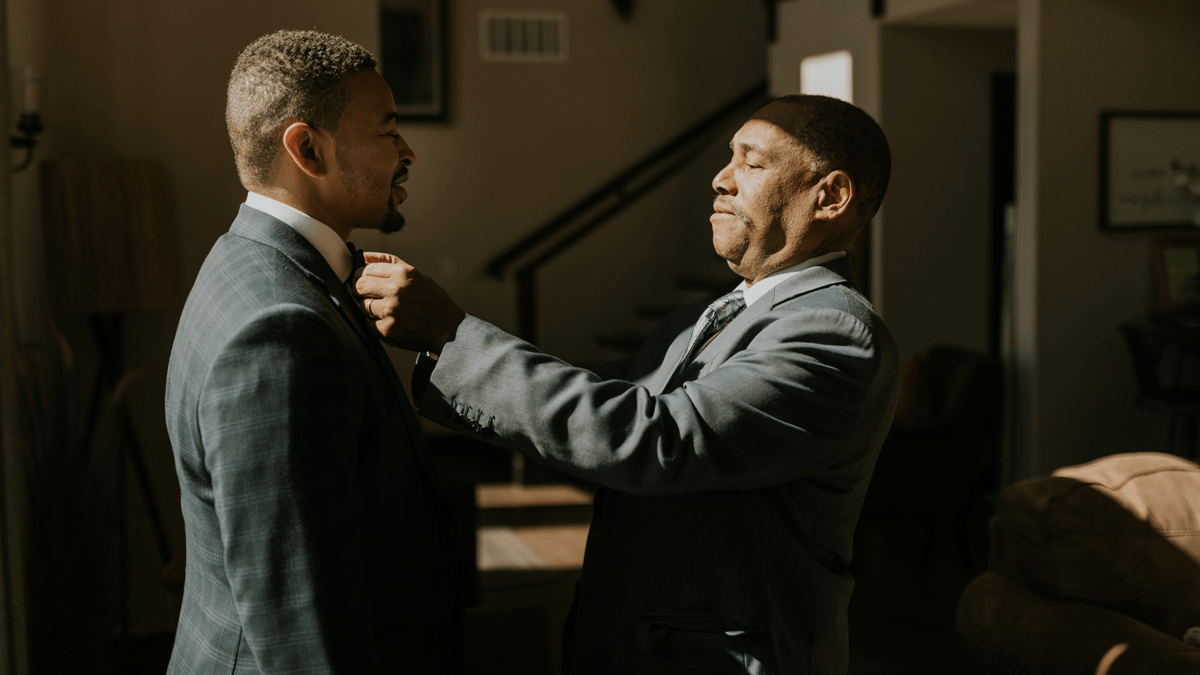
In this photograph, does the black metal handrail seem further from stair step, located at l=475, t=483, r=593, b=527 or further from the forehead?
the forehead

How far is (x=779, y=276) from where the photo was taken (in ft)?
4.92

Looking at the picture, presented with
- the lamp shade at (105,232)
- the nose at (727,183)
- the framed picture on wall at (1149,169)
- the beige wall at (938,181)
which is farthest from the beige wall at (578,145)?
the nose at (727,183)

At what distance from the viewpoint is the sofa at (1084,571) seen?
2.07 m

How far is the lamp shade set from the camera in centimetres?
309

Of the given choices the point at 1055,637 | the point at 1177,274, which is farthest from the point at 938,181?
the point at 1055,637

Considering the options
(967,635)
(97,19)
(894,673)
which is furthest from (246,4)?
(894,673)

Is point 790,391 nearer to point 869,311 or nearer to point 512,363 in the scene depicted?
point 869,311

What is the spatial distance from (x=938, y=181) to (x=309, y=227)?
5209 mm

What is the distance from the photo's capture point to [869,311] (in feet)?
4.55

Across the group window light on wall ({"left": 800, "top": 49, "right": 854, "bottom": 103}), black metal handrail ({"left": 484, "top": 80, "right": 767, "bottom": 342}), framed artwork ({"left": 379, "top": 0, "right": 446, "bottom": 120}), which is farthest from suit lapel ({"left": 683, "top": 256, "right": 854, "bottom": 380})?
framed artwork ({"left": 379, "top": 0, "right": 446, "bottom": 120})

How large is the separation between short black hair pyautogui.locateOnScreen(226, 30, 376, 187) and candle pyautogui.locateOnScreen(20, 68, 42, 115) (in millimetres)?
2003

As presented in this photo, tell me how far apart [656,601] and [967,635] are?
1.23 m

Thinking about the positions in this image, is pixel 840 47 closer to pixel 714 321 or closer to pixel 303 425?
pixel 714 321

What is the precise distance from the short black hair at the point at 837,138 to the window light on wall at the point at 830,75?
4.59m
